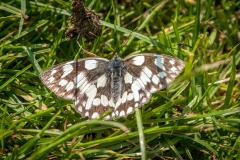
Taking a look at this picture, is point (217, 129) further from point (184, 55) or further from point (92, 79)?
point (92, 79)

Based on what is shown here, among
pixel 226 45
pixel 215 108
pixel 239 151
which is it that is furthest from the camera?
pixel 226 45

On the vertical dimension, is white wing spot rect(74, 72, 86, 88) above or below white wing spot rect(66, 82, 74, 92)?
above

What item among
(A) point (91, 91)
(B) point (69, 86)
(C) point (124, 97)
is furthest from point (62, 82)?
(C) point (124, 97)

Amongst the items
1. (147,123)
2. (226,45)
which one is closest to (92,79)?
(147,123)

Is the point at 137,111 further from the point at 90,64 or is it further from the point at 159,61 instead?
the point at 90,64

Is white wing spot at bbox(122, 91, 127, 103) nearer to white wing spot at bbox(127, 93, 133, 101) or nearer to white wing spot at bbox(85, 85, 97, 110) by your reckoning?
white wing spot at bbox(127, 93, 133, 101)

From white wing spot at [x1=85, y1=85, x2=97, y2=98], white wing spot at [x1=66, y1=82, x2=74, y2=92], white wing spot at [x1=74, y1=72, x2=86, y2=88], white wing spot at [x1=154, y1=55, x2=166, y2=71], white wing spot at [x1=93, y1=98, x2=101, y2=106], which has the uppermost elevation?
white wing spot at [x1=154, y1=55, x2=166, y2=71]

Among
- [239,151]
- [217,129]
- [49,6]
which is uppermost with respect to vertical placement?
[49,6]

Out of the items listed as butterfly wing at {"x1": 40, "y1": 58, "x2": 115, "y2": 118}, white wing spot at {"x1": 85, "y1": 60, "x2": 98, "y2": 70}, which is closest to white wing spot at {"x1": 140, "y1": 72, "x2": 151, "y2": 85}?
butterfly wing at {"x1": 40, "y1": 58, "x2": 115, "y2": 118}
